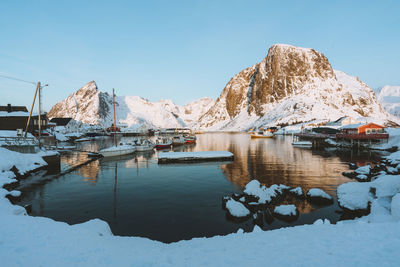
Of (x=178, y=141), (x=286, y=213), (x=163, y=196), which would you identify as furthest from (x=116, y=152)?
(x=286, y=213)

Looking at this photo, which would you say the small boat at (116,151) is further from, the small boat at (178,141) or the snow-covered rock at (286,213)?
the snow-covered rock at (286,213)

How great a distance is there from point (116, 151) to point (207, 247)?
133 feet

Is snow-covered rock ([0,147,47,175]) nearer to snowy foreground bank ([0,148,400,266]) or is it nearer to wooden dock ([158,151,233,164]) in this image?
wooden dock ([158,151,233,164])

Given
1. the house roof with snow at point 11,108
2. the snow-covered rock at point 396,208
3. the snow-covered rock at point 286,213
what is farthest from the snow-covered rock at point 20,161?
the house roof with snow at point 11,108

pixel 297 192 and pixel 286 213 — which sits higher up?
pixel 297 192

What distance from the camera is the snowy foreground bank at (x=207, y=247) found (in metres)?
7.63

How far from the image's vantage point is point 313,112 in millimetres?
172625

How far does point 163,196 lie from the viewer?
66.7 ft

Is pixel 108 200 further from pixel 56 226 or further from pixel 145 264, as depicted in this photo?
pixel 145 264

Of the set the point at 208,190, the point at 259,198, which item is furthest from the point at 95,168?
the point at 259,198

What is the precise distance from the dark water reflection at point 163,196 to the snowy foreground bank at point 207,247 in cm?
347

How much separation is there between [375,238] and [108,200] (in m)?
19.0

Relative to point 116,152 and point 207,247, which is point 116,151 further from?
point 207,247

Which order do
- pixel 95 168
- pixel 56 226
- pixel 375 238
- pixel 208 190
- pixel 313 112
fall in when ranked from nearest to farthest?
pixel 375 238, pixel 56 226, pixel 208 190, pixel 95 168, pixel 313 112
